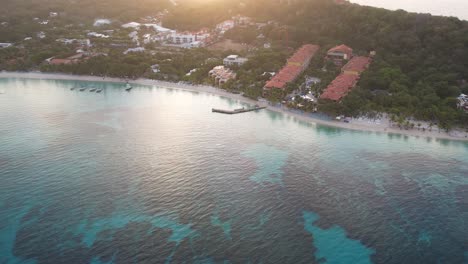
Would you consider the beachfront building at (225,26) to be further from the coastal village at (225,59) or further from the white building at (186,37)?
the white building at (186,37)

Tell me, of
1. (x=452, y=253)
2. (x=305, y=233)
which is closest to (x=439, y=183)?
(x=452, y=253)

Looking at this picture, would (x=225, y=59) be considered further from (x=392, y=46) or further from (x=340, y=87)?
(x=392, y=46)

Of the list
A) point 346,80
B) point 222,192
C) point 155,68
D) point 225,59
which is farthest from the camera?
point 225,59

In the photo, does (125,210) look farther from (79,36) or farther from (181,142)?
(79,36)

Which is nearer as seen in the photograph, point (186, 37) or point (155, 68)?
point (155, 68)

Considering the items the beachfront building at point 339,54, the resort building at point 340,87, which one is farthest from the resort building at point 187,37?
the resort building at point 340,87

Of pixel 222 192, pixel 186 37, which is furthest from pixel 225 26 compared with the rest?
pixel 222 192
